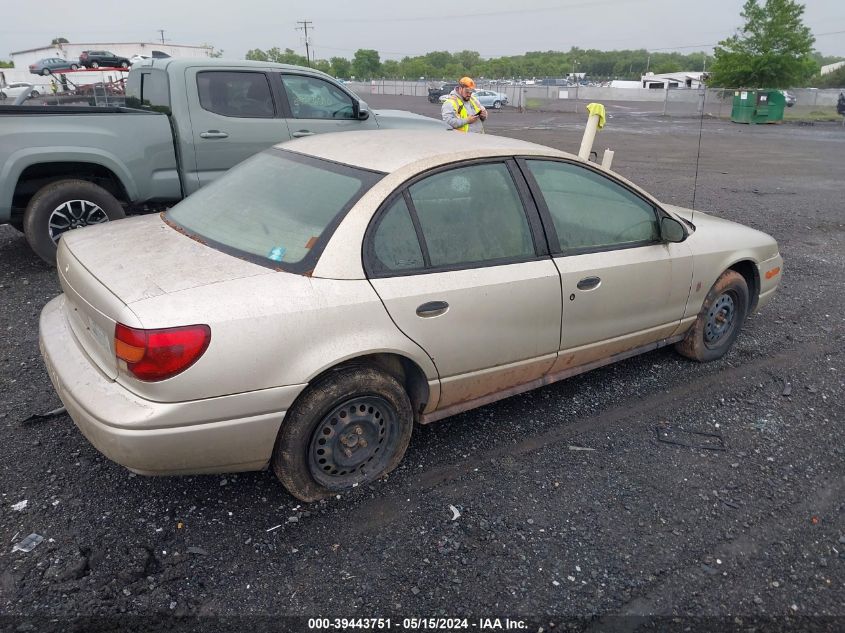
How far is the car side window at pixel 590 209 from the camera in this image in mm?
3693

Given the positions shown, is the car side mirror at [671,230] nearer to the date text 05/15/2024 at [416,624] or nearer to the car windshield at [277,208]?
the car windshield at [277,208]

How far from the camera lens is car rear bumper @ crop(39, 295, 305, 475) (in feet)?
8.48

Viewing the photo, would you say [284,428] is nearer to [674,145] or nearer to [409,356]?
[409,356]

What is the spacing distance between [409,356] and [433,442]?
806mm

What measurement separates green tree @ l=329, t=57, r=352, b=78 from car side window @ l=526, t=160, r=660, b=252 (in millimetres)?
119195

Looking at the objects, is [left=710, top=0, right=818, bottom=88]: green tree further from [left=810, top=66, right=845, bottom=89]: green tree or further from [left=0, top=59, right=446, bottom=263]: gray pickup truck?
[left=0, top=59, right=446, bottom=263]: gray pickup truck

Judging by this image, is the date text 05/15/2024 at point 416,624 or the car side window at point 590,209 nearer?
the date text 05/15/2024 at point 416,624

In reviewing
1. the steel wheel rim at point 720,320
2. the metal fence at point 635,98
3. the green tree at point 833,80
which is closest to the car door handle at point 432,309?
the steel wheel rim at point 720,320

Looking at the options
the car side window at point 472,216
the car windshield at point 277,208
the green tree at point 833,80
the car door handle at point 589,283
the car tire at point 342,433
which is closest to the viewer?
the car tire at point 342,433

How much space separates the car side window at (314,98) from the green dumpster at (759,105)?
29872 millimetres

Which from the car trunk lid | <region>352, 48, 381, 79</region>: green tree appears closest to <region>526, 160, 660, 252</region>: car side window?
the car trunk lid

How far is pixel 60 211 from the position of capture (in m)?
6.16

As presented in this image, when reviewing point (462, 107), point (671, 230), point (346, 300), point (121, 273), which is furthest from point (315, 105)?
point (346, 300)

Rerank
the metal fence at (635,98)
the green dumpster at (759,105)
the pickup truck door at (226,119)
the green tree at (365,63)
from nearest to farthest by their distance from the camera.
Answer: the pickup truck door at (226,119), the green dumpster at (759,105), the metal fence at (635,98), the green tree at (365,63)
